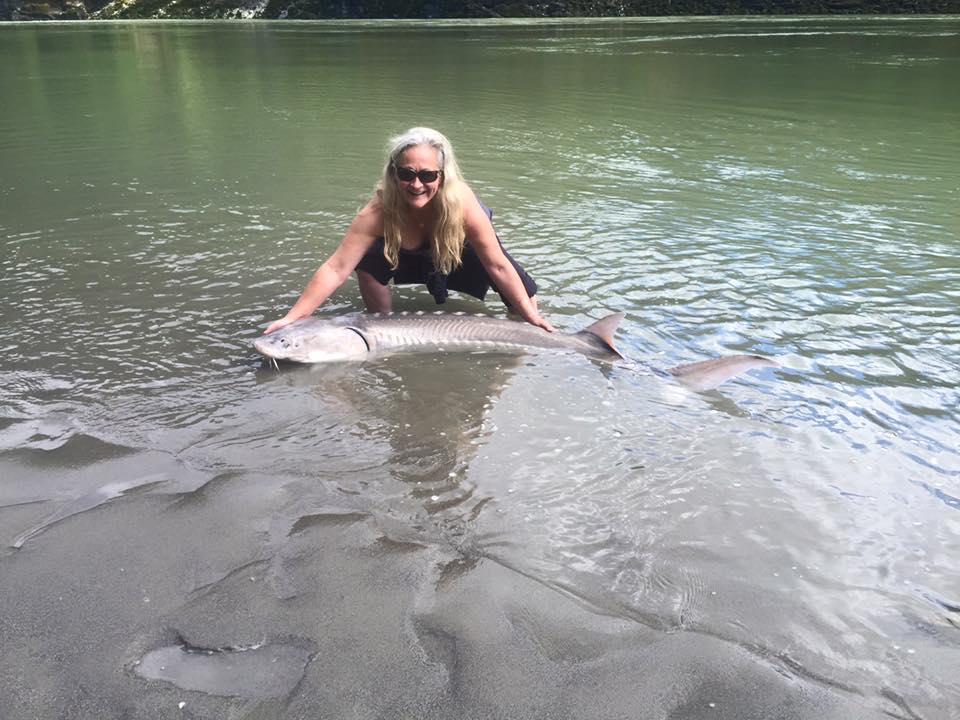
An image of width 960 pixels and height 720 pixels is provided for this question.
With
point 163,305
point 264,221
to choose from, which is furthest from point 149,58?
point 163,305

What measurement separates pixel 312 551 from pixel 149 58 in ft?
153

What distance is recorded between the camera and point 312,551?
352cm

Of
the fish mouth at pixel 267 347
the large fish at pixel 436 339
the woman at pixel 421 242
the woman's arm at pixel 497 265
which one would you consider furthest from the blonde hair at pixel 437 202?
the fish mouth at pixel 267 347

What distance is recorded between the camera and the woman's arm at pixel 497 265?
20.2 feet

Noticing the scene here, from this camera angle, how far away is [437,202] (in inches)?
233

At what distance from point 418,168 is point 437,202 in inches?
17.6

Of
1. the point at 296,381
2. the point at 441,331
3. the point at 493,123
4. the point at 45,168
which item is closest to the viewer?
the point at 296,381

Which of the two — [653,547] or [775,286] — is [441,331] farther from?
[775,286]

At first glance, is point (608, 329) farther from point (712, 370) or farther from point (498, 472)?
point (498, 472)

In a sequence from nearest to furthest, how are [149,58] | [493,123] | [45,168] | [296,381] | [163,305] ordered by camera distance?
[296,381], [163,305], [45,168], [493,123], [149,58]

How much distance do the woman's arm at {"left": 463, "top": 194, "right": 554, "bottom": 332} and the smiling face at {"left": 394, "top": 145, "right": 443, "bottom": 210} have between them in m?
0.48

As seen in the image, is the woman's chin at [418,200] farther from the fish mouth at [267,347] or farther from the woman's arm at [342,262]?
the fish mouth at [267,347]

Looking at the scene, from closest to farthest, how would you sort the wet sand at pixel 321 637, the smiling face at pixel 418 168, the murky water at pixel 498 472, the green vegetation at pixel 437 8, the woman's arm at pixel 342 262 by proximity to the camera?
the wet sand at pixel 321 637 < the murky water at pixel 498 472 < the smiling face at pixel 418 168 < the woman's arm at pixel 342 262 < the green vegetation at pixel 437 8

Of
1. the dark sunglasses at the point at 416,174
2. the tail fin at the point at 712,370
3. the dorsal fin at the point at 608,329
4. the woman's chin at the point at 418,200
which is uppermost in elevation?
the dark sunglasses at the point at 416,174
